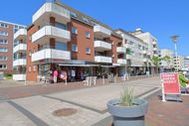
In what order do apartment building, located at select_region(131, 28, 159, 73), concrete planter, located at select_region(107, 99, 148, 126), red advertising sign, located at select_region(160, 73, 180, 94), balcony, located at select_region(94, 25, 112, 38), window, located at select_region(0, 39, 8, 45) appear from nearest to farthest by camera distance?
concrete planter, located at select_region(107, 99, 148, 126) → red advertising sign, located at select_region(160, 73, 180, 94) → balcony, located at select_region(94, 25, 112, 38) → window, located at select_region(0, 39, 8, 45) → apartment building, located at select_region(131, 28, 159, 73)

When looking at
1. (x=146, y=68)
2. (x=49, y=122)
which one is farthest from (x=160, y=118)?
(x=146, y=68)

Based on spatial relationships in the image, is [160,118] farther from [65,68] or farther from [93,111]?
[65,68]

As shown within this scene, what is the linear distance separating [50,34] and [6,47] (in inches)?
1843

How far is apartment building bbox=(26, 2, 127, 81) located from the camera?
2383 centimetres

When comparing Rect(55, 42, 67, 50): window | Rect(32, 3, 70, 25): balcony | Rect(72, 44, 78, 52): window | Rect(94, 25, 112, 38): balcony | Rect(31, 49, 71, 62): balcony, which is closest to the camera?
Rect(31, 49, 71, 62): balcony

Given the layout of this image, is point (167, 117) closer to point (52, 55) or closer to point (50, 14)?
point (52, 55)

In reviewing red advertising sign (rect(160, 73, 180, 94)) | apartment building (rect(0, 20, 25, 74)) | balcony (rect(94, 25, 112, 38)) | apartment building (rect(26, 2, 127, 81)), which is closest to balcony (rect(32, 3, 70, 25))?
apartment building (rect(26, 2, 127, 81))

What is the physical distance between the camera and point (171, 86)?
916cm

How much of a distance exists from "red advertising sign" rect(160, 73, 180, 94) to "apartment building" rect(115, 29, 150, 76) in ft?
126

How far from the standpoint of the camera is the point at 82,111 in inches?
291

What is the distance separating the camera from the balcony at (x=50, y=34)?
22984mm

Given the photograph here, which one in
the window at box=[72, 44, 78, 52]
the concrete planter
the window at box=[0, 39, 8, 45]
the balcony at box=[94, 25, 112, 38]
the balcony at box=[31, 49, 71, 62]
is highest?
the window at box=[0, 39, 8, 45]

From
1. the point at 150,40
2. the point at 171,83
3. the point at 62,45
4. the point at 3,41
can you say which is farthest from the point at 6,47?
the point at 171,83

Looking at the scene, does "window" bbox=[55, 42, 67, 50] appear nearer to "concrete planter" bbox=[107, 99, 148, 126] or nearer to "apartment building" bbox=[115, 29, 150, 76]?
"concrete planter" bbox=[107, 99, 148, 126]
